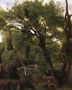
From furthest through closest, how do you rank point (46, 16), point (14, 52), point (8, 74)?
1. point (8, 74)
2. point (14, 52)
3. point (46, 16)

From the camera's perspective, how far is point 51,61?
82.4 feet

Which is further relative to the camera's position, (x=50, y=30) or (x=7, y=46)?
(x=7, y=46)

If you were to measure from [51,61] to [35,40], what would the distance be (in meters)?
1.99

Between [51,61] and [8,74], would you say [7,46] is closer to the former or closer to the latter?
[8,74]

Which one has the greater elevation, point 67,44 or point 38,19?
point 38,19

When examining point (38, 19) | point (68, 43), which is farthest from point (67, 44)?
point (38, 19)

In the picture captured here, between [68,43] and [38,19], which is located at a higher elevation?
[38,19]

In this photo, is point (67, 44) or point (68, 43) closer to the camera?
point (68, 43)

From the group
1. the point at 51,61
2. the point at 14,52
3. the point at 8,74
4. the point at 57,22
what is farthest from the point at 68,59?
the point at 8,74

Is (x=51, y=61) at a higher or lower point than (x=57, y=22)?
lower

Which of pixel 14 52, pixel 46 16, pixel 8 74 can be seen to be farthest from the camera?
pixel 8 74

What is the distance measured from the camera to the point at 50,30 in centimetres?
2527

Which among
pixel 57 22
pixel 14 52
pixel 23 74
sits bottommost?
pixel 23 74

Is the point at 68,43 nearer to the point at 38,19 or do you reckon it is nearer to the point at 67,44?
the point at 67,44
